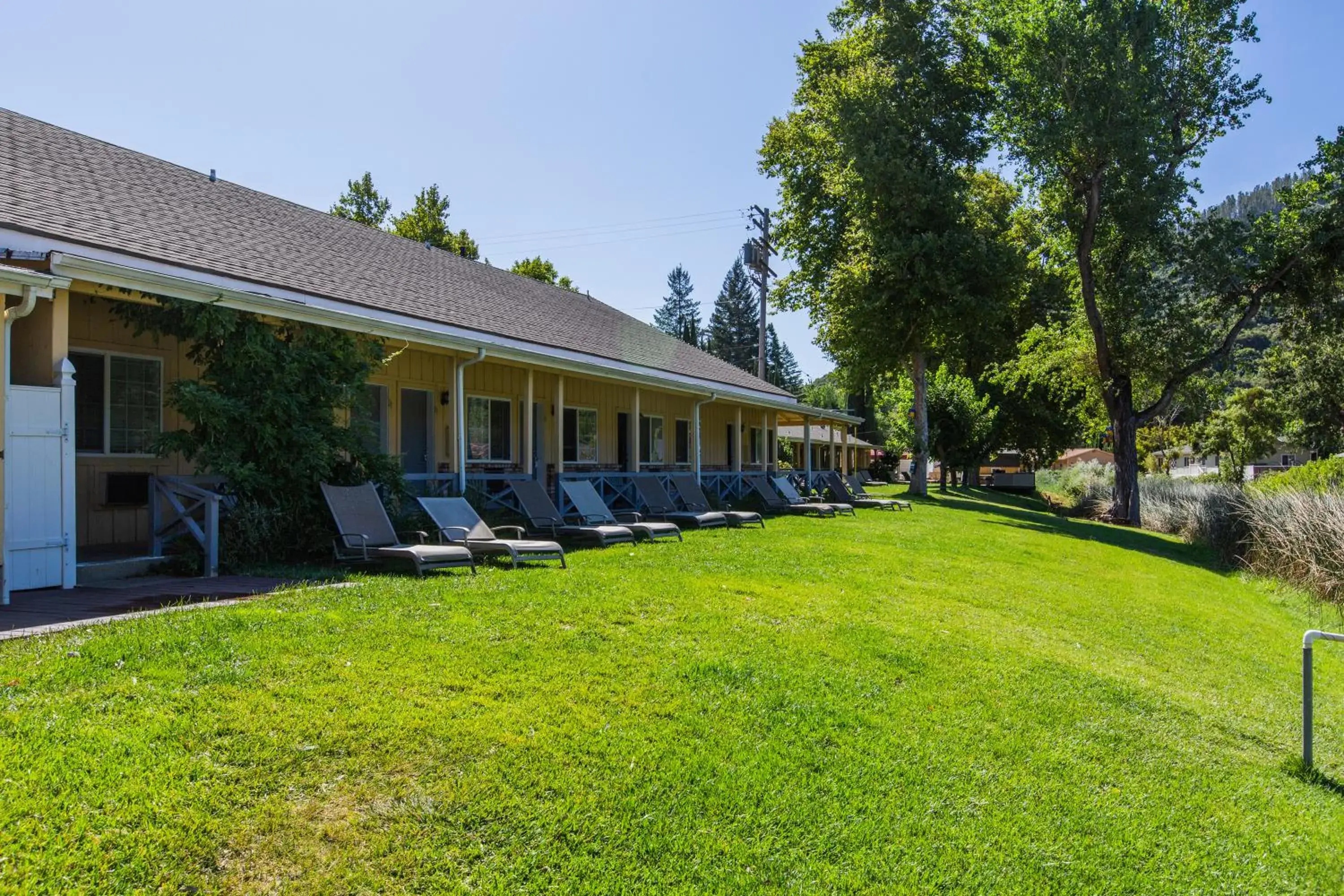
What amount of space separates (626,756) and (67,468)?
5.63 m

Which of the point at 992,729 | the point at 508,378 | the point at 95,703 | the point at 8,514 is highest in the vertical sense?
the point at 508,378

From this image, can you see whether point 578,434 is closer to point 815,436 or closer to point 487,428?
point 487,428

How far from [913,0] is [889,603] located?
26.6m

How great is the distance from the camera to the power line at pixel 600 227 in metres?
42.3

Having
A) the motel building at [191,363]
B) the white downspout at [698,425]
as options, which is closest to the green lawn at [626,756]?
the motel building at [191,363]

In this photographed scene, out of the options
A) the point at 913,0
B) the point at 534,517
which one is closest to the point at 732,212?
the point at 913,0

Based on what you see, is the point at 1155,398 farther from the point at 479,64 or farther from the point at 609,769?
the point at 609,769

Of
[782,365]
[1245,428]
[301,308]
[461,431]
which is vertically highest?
[782,365]

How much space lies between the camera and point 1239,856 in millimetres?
4043

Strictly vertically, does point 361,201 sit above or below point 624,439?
above

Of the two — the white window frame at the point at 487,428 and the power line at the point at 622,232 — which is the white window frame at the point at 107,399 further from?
the power line at the point at 622,232

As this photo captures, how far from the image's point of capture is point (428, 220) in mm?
36688

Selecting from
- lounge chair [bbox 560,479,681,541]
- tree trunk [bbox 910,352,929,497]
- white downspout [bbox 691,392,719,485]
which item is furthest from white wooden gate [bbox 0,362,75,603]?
tree trunk [bbox 910,352,929,497]

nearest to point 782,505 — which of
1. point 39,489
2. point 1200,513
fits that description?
point 1200,513
